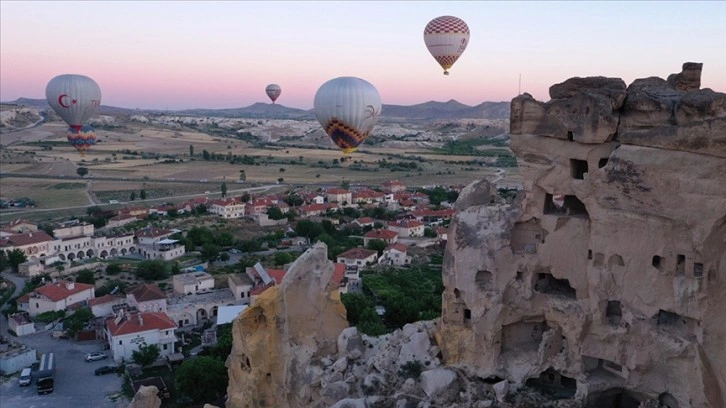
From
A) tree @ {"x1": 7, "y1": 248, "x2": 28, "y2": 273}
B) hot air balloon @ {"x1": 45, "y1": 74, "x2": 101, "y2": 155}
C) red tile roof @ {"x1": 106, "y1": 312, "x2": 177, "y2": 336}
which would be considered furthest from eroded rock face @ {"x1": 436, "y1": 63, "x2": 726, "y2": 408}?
hot air balloon @ {"x1": 45, "y1": 74, "x2": 101, "y2": 155}

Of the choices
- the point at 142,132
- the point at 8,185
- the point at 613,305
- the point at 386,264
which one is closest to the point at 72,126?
the point at 386,264

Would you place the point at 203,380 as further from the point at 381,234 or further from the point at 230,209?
the point at 230,209

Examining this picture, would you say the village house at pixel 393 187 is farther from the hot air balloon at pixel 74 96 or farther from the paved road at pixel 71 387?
the paved road at pixel 71 387

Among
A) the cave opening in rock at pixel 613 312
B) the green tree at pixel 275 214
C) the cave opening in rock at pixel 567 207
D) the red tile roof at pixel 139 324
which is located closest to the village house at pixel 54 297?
the red tile roof at pixel 139 324

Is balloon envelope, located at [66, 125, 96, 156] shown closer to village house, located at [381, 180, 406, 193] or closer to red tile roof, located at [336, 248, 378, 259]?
red tile roof, located at [336, 248, 378, 259]

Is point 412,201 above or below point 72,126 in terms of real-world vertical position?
below

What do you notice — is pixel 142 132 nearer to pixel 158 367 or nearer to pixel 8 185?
pixel 8 185

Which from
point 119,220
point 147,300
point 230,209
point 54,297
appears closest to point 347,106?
point 147,300
